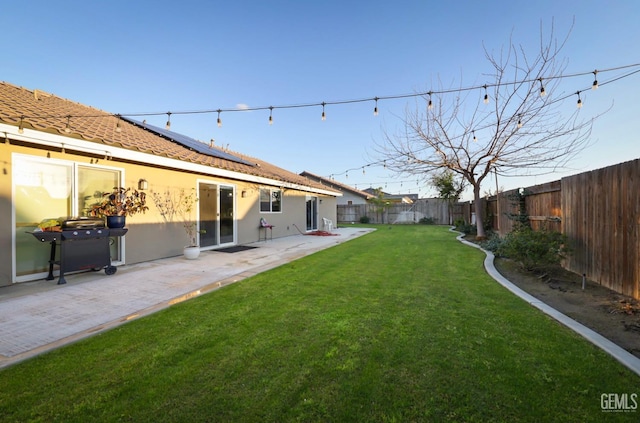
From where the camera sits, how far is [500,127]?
30.0 ft

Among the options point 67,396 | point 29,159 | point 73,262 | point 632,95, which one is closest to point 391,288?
point 67,396

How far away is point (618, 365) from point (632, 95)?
7.12 m

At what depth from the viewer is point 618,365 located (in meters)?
2.26

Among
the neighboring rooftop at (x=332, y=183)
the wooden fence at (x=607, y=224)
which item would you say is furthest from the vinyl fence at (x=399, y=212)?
the wooden fence at (x=607, y=224)

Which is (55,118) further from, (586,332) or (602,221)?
(602,221)

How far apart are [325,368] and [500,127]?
9.74 m

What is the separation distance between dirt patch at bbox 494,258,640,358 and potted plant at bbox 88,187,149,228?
713 cm

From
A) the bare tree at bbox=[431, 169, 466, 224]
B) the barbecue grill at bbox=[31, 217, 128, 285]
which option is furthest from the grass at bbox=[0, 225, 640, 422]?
the bare tree at bbox=[431, 169, 466, 224]

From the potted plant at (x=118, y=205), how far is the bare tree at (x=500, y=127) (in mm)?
6767

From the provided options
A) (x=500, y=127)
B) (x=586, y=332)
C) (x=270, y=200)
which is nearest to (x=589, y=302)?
(x=586, y=332)

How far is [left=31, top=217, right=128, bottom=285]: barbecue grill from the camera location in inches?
181

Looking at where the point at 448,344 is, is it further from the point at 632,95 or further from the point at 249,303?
the point at 632,95

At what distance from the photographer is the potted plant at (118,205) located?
17.9 ft

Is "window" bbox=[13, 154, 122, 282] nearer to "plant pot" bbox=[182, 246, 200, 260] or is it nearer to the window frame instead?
"plant pot" bbox=[182, 246, 200, 260]
